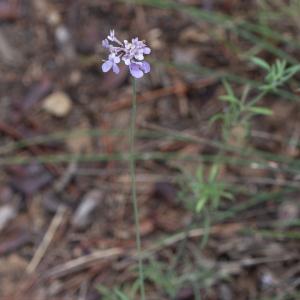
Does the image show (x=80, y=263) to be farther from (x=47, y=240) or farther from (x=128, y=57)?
(x=128, y=57)

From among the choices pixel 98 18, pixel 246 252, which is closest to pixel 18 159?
pixel 98 18

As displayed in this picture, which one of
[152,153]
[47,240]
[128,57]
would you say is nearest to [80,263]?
[47,240]

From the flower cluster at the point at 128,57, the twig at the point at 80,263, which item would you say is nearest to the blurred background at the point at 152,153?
the twig at the point at 80,263

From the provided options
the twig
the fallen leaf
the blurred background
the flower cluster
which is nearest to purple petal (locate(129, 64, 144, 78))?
the flower cluster

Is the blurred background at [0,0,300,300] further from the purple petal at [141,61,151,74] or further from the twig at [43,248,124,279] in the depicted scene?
the purple petal at [141,61,151,74]

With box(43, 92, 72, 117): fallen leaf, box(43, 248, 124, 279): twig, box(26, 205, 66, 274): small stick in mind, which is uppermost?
box(43, 92, 72, 117): fallen leaf
